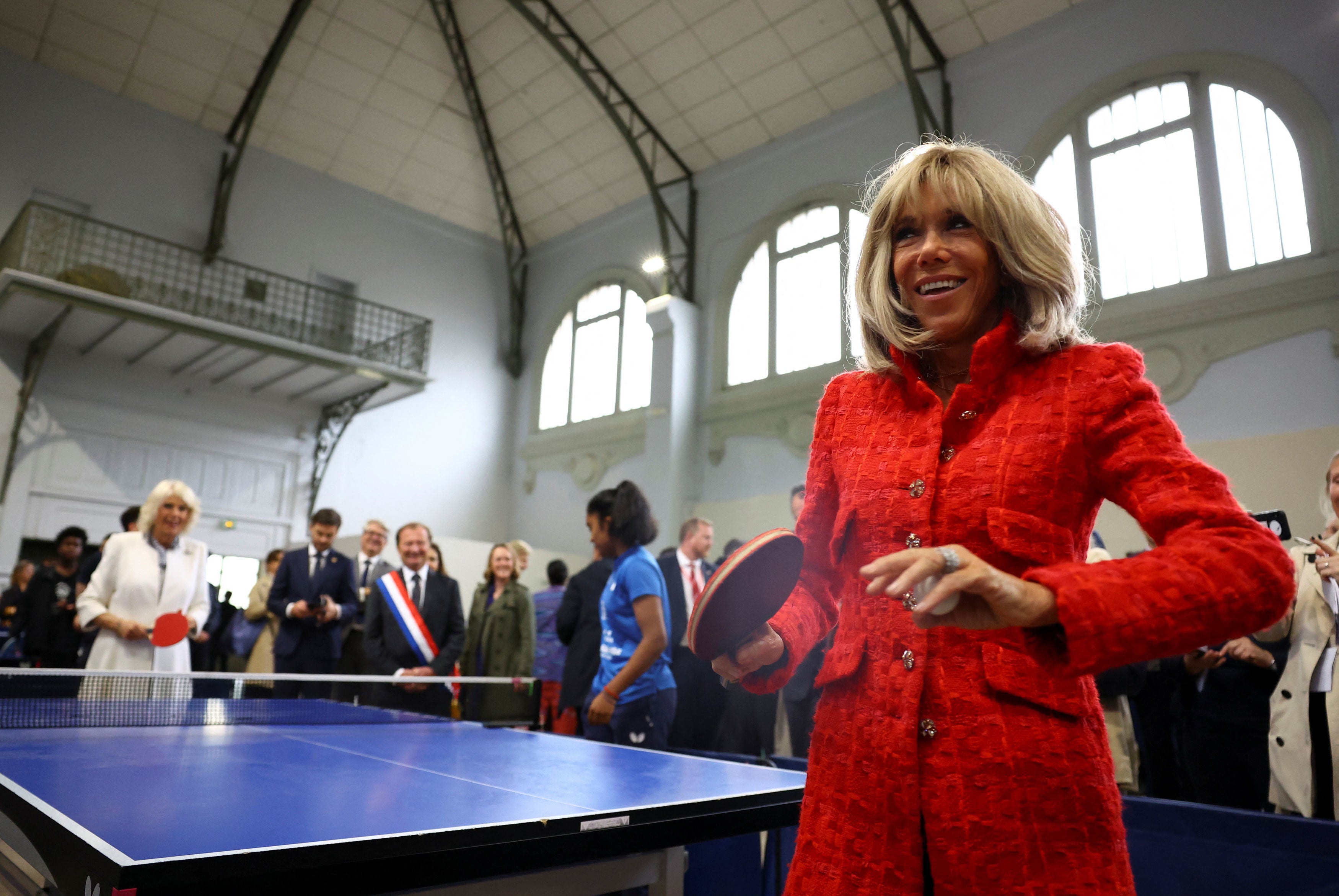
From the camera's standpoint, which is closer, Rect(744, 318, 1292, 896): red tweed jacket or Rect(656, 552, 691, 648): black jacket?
Rect(744, 318, 1292, 896): red tweed jacket

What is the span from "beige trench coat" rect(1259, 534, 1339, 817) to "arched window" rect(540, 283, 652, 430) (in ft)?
33.4

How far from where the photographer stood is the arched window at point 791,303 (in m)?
11.5

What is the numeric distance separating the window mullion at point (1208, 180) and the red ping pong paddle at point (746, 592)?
897 cm

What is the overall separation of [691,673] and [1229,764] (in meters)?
3.13

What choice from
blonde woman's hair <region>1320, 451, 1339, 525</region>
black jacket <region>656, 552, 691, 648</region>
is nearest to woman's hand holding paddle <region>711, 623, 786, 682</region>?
blonde woman's hair <region>1320, 451, 1339, 525</region>

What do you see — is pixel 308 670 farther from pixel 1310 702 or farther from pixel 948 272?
pixel 948 272

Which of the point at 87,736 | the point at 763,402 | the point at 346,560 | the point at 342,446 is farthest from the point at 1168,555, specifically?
the point at 342,446

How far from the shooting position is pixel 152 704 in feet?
11.2

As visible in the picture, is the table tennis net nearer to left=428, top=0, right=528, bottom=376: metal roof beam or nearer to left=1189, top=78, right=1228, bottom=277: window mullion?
left=1189, top=78, right=1228, bottom=277: window mullion

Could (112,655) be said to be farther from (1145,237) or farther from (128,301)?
(1145,237)

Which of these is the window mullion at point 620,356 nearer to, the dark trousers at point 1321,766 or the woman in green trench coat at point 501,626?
the woman in green trench coat at point 501,626

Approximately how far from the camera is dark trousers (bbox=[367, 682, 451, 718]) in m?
4.99

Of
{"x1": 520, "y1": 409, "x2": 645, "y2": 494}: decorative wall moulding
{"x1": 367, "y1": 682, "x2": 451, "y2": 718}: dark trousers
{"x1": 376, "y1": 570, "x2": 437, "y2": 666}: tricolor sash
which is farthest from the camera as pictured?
{"x1": 520, "y1": 409, "x2": 645, "y2": 494}: decorative wall moulding

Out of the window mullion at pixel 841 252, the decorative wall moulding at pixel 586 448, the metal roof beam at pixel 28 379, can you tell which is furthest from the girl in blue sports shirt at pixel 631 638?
the metal roof beam at pixel 28 379
